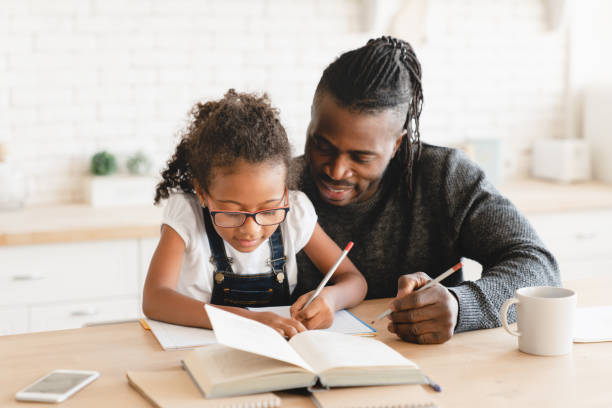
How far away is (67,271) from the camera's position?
2.64 meters

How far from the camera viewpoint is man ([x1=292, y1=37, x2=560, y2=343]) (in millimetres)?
1420

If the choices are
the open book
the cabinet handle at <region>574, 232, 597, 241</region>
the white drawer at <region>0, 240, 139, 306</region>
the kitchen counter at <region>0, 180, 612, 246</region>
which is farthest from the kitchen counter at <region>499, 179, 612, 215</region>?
the open book

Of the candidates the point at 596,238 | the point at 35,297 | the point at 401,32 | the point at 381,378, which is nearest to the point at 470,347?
the point at 381,378

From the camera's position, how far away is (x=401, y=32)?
346cm

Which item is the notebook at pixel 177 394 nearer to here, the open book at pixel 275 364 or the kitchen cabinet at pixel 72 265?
the open book at pixel 275 364

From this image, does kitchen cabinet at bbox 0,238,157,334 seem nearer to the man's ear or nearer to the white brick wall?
the white brick wall

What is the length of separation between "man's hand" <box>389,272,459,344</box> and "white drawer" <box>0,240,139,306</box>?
1.58 metres

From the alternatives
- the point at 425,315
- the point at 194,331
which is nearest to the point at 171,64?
the point at 194,331

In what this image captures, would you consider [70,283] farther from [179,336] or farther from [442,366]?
[442,366]

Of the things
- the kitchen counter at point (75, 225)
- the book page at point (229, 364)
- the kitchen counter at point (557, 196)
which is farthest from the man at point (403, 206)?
the kitchen counter at point (557, 196)

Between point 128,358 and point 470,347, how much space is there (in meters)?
0.63

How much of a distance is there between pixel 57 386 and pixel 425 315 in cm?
66

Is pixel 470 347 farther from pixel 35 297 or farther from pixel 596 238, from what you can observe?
pixel 596 238

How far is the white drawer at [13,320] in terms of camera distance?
2.60m
